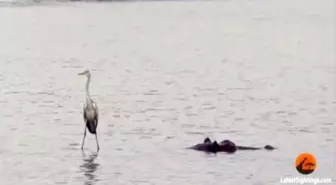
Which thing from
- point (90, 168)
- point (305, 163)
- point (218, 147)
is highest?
point (218, 147)

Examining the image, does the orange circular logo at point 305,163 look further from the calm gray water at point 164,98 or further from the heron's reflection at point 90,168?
the heron's reflection at point 90,168

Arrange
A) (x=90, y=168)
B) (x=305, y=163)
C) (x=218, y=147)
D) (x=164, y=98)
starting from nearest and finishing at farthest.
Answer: (x=305, y=163) < (x=90, y=168) < (x=218, y=147) < (x=164, y=98)

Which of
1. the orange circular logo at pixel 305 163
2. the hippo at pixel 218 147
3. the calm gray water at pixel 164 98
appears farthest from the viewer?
the hippo at pixel 218 147

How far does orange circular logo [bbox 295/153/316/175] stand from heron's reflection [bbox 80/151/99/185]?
11.1 ft

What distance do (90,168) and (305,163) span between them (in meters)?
3.70

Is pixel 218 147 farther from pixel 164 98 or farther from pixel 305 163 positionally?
pixel 164 98

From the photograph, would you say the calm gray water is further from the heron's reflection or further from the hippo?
the hippo

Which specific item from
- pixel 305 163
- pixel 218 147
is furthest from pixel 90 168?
pixel 305 163

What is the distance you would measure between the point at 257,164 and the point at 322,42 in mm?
30318

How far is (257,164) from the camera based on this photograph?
1853 cm

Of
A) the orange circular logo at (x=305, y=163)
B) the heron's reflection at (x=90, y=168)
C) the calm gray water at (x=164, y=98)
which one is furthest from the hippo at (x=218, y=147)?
the heron's reflection at (x=90, y=168)

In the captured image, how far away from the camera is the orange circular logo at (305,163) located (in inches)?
686

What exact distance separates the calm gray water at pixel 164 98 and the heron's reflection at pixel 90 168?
0.04 metres

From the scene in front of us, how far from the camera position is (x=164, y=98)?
2789 centimetres
